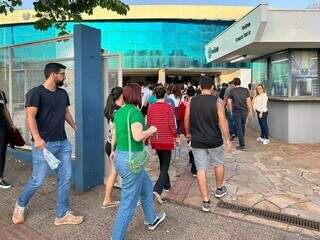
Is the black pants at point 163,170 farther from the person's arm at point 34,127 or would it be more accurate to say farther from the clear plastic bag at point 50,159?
the person's arm at point 34,127

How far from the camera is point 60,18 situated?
891cm

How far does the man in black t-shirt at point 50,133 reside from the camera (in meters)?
5.04

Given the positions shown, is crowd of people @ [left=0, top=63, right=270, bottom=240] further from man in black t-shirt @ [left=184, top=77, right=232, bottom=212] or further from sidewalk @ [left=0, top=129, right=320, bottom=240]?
sidewalk @ [left=0, top=129, right=320, bottom=240]

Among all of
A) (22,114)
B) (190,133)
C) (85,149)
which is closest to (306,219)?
(190,133)

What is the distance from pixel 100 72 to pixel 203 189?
2609 millimetres

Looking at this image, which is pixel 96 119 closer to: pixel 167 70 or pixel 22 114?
pixel 22 114

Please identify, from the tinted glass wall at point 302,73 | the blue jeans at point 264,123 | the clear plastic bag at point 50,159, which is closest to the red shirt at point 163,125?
the clear plastic bag at point 50,159

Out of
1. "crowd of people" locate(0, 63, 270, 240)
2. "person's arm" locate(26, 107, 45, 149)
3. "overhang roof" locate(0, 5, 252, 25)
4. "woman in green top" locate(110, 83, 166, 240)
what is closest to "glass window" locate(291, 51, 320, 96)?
"crowd of people" locate(0, 63, 270, 240)

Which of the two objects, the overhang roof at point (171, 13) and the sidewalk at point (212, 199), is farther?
the overhang roof at point (171, 13)

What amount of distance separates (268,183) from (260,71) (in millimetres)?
8870

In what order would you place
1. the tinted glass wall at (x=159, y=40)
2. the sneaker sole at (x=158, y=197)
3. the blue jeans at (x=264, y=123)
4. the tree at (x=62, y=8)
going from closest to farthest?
the sneaker sole at (x=158, y=197) < the tree at (x=62, y=8) < the blue jeans at (x=264, y=123) < the tinted glass wall at (x=159, y=40)

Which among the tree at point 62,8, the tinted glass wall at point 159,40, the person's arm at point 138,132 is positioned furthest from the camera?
the tinted glass wall at point 159,40

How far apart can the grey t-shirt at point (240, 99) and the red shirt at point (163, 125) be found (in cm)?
452

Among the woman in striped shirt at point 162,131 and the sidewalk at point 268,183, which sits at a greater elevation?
the woman in striped shirt at point 162,131
